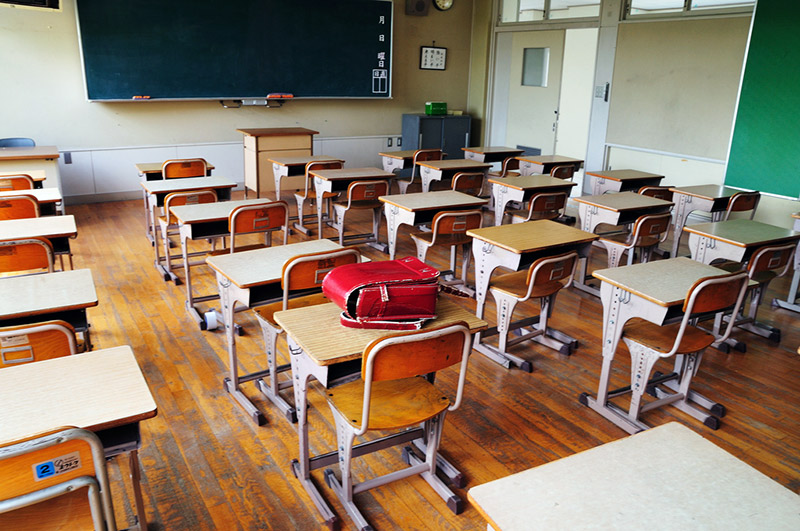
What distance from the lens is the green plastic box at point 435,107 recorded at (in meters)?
9.70

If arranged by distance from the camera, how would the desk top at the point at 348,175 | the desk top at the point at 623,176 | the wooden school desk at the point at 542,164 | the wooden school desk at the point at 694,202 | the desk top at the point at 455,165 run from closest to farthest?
the wooden school desk at the point at 694,202 → the desk top at the point at 348,175 → the desk top at the point at 623,176 → the desk top at the point at 455,165 → the wooden school desk at the point at 542,164

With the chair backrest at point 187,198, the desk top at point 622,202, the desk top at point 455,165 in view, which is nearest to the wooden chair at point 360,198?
the desk top at point 455,165

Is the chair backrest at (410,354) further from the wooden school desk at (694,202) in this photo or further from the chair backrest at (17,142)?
the chair backrest at (17,142)

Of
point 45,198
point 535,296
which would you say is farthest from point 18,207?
point 535,296

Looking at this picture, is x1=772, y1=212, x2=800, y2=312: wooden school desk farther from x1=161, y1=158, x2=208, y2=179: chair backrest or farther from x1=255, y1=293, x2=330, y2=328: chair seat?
x1=161, y1=158, x2=208, y2=179: chair backrest

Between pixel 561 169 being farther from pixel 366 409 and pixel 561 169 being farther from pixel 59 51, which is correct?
pixel 59 51

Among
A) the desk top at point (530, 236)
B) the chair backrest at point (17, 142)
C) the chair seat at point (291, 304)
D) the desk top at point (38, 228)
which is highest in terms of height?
the chair backrest at point (17, 142)

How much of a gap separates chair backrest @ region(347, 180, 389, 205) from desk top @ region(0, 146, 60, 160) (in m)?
3.19

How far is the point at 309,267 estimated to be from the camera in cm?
278

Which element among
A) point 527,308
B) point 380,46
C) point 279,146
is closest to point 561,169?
point 527,308

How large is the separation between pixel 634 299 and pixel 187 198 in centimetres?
335

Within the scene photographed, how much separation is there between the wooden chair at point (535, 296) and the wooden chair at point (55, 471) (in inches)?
94.3

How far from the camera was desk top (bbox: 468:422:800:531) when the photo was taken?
1218 millimetres

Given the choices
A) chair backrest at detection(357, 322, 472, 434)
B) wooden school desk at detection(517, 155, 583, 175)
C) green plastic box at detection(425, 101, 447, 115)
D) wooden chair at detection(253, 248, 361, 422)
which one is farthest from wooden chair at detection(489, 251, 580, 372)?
green plastic box at detection(425, 101, 447, 115)
